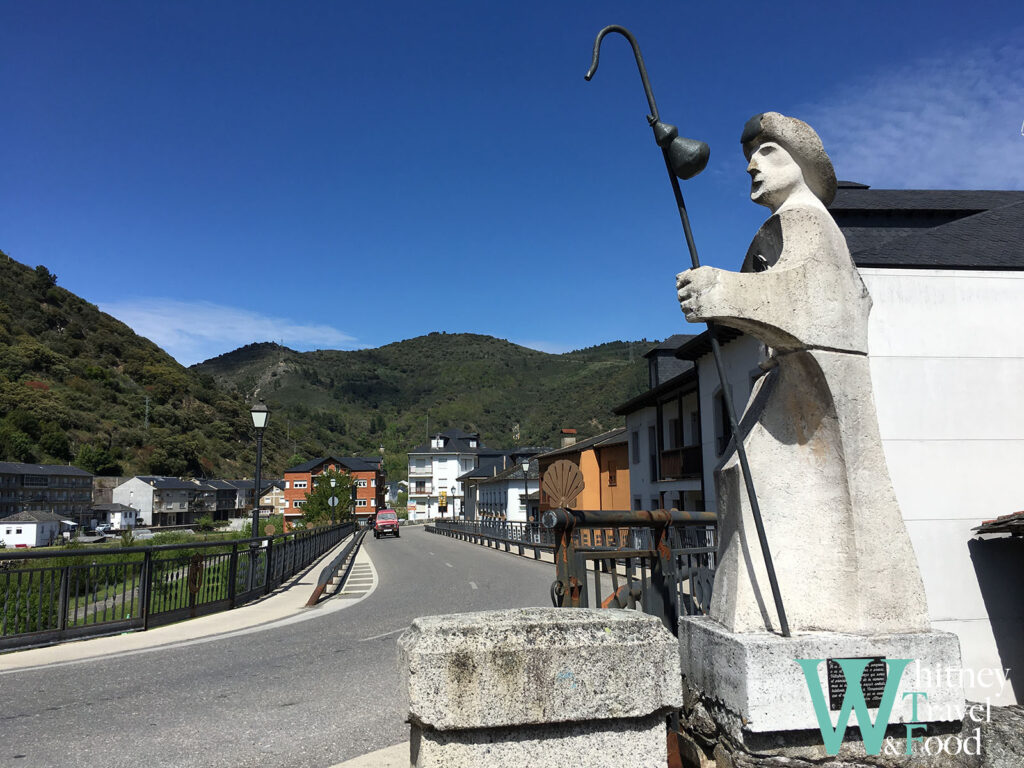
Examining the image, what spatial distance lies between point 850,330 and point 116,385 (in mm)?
126224

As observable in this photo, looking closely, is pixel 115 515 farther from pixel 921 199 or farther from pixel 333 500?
pixel 921 199

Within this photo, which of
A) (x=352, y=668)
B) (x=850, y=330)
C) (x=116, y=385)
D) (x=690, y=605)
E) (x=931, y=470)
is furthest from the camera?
(x=116, y=385)

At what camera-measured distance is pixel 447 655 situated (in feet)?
6.37

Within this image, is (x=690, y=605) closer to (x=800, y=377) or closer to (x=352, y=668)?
(x=800, y=377)

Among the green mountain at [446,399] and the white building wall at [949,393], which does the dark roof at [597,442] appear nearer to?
the white building wall at [949,393]

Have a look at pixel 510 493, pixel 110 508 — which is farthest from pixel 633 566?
pixel 110 508

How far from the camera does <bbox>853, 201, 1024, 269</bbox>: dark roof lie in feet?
41.9

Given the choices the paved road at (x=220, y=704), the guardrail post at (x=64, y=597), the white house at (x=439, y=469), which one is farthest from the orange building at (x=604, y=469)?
the white house at (x=439, y=469)

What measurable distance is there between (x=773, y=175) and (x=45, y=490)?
91266mm

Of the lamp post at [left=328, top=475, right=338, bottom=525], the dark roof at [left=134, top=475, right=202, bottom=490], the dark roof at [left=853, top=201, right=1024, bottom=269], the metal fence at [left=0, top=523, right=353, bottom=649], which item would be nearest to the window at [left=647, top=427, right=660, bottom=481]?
the dark roof at [left=853, top=201, right=1024, bottom=269]

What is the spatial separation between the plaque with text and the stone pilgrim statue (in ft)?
0.48

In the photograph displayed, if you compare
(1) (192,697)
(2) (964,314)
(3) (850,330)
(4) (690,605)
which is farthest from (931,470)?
(1) (192,697)

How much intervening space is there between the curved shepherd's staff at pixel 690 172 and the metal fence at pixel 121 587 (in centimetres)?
691

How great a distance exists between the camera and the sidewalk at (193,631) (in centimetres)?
787
